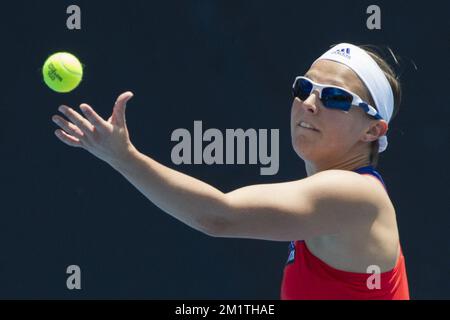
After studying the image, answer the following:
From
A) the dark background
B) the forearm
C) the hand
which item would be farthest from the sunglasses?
the dark background

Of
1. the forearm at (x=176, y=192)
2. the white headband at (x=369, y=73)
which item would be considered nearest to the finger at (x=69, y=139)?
the forearm at (x=176, y=192)

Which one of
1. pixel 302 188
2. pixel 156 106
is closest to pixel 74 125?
pixel 302 188

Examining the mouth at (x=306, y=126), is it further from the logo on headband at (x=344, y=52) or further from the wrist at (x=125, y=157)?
the wrist at (x=125, y=157)

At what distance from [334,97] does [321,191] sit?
0.46 metres

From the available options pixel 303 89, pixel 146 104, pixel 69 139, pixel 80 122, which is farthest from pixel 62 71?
pixel 146 104

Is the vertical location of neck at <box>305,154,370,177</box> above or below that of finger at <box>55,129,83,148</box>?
above

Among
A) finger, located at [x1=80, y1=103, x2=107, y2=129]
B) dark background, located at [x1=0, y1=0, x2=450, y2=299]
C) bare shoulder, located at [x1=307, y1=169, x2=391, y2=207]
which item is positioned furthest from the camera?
dark background, located at [x1=0, y1=0, x2=450, y2=299]

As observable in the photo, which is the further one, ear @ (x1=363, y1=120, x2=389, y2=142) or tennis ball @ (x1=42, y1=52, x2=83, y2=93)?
tennis ball @ (x1=42, y1=52, x2=83, y2=93)

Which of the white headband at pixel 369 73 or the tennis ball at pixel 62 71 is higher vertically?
the tennis ball at pixel 62 71

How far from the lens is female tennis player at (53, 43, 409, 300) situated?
9.12ft

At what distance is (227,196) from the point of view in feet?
9.36

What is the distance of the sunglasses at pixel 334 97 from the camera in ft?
10.8

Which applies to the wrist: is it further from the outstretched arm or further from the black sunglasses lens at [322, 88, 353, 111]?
the black sunglasses lens at [322, 88, 353, 111]

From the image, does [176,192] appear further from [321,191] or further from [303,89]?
[303,89]
